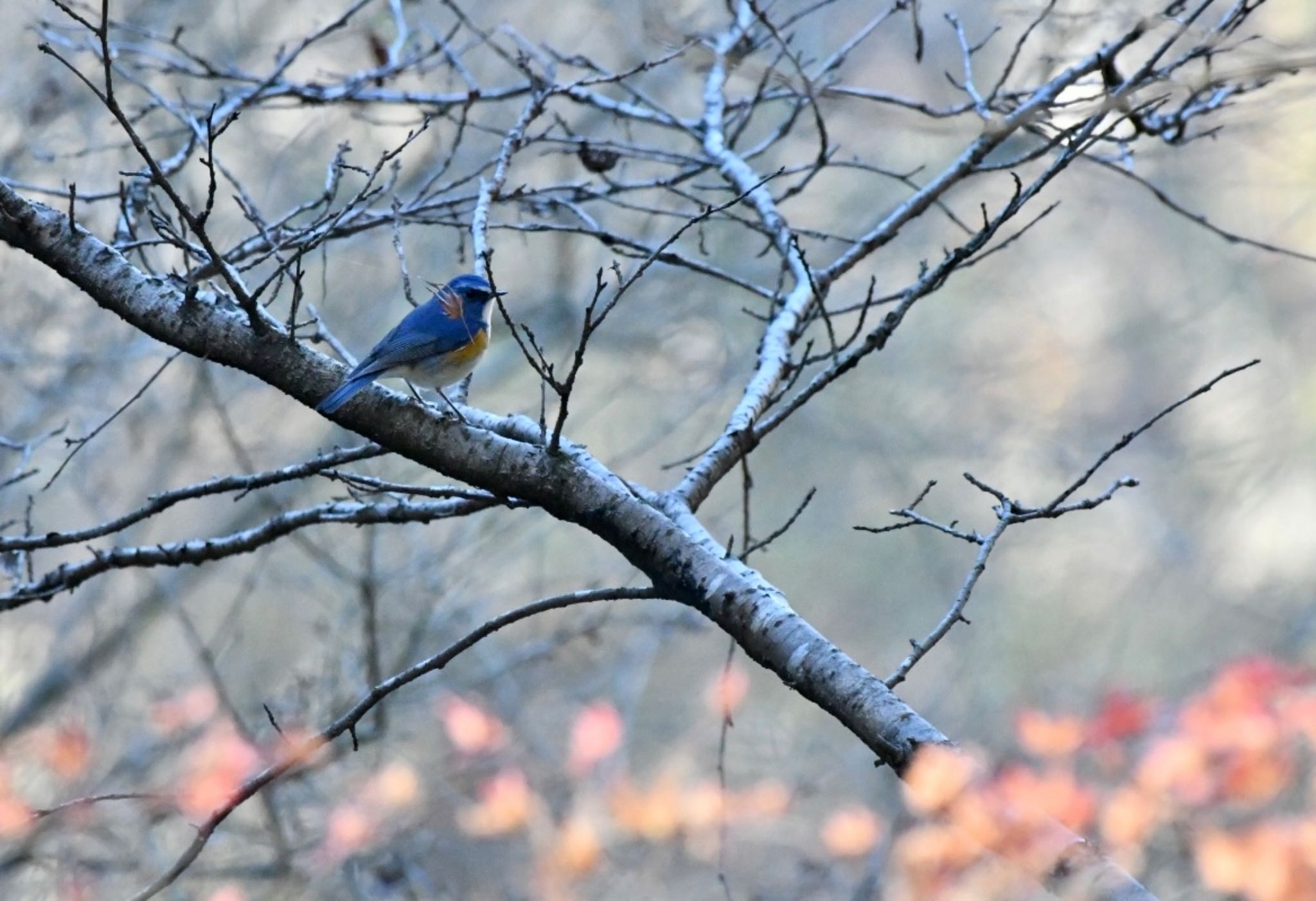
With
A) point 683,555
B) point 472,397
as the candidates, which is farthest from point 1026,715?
point 683,555

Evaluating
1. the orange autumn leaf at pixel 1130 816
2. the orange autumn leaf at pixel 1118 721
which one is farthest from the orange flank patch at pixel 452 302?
the orange autumn leaf at pixel 1118 721

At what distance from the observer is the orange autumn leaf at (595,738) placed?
8.02 metres

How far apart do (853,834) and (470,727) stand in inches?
127

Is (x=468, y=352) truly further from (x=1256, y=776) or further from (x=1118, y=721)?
(x=1256, y=776)

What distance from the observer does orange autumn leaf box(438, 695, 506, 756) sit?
24.3 feet

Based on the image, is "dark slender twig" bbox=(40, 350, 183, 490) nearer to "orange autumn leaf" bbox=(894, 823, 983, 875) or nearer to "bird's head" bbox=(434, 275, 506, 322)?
"bird's head" bbox=(434, 275, 506, 322)

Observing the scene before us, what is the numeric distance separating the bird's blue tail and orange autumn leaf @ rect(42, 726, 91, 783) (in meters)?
4.87

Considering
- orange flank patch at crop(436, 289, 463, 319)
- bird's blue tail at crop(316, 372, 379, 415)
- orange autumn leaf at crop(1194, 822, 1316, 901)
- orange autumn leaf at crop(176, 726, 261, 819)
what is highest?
orange autumn leaf at crop(176, 726, 261, 819)

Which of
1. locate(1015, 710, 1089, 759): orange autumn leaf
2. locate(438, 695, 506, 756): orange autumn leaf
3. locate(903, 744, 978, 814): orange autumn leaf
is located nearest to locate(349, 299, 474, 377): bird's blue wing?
locate(903, 744, 978, 814): orange autumn leaf

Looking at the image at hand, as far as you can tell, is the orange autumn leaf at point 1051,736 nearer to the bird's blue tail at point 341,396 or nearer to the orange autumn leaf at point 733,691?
the orange autumn leaf at point 733,691

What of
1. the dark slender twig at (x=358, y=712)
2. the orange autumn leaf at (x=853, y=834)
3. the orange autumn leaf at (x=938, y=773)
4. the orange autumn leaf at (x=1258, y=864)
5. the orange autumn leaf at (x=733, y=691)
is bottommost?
the orange autumn leaf at (x=938, y=773)

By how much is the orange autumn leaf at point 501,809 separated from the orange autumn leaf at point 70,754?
7.29 ft

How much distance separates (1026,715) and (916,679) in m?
3.31

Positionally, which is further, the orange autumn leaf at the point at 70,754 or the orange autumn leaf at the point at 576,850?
the orange autumn leaf at the point at 576,850
